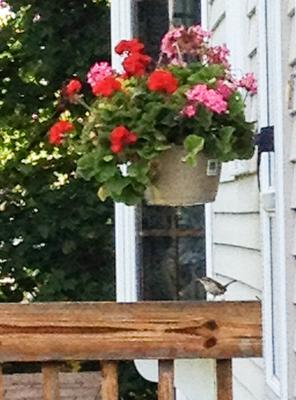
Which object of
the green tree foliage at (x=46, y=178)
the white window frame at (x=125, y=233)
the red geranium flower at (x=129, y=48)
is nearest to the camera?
the red geranium flower at (x=129, y=48)

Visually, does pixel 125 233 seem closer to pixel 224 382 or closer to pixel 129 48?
pixel 129 48

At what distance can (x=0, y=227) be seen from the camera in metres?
8.62

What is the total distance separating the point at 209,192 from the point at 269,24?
45 centimetres

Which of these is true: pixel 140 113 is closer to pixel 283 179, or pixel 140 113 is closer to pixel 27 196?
pixel 283 179

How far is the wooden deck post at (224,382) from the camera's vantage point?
238 cm

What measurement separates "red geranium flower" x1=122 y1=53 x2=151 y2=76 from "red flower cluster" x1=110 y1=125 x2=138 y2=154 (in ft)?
0.73

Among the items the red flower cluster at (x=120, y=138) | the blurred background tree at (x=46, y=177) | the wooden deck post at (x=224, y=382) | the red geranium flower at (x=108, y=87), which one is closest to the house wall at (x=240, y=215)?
the red geranium flower at (x=108, y=87)

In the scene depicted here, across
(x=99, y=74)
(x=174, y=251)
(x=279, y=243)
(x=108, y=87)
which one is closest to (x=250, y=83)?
(x=99, y=74)

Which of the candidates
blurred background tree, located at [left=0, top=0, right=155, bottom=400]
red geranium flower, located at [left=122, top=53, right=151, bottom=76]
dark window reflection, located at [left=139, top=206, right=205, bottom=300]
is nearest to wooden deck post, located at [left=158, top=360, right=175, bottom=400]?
red geranium flower, located at [left=122, top=53, right=151, bottom=76]

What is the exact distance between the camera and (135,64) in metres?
2.79

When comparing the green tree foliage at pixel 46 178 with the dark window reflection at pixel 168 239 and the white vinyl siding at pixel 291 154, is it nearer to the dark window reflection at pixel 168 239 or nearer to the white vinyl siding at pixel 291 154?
the dark window reflection at pixel 168 239

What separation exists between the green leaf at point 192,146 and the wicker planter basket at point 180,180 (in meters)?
0.04

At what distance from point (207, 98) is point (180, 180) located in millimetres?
257

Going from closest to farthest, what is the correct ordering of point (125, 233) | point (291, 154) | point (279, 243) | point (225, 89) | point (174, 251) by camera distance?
point (291, 154)
point (279, 243)
point (225, 89)
point (174, 251)
point (125, 233)
